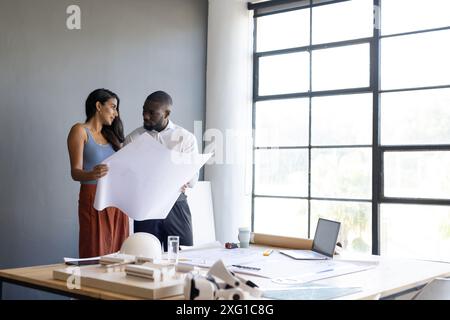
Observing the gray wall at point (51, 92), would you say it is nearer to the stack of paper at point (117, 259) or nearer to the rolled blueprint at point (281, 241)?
the rolled blueprint at point (281, 241)

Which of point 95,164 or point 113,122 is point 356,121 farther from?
point 95,164

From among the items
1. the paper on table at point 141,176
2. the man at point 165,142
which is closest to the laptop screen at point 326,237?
the paper on table at point 141,176

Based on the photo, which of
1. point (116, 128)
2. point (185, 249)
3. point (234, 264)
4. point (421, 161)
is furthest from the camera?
point (421, 161)

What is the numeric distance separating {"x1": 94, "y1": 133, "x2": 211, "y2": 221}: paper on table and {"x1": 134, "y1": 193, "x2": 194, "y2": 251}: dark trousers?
19.5 inches

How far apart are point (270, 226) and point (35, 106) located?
2.46 meters

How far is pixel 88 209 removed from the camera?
2941 mm

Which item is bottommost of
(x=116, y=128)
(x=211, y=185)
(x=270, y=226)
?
(x=270, y=226)

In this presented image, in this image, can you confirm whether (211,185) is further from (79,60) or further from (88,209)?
(88,209)

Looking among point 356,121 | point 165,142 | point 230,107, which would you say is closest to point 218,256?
point 165,142

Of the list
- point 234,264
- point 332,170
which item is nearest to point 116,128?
point 234,264

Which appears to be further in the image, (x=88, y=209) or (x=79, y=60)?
(x=79, y=60)

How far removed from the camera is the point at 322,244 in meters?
2.86

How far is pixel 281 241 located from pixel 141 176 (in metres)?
0.94

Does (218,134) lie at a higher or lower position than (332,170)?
higher
